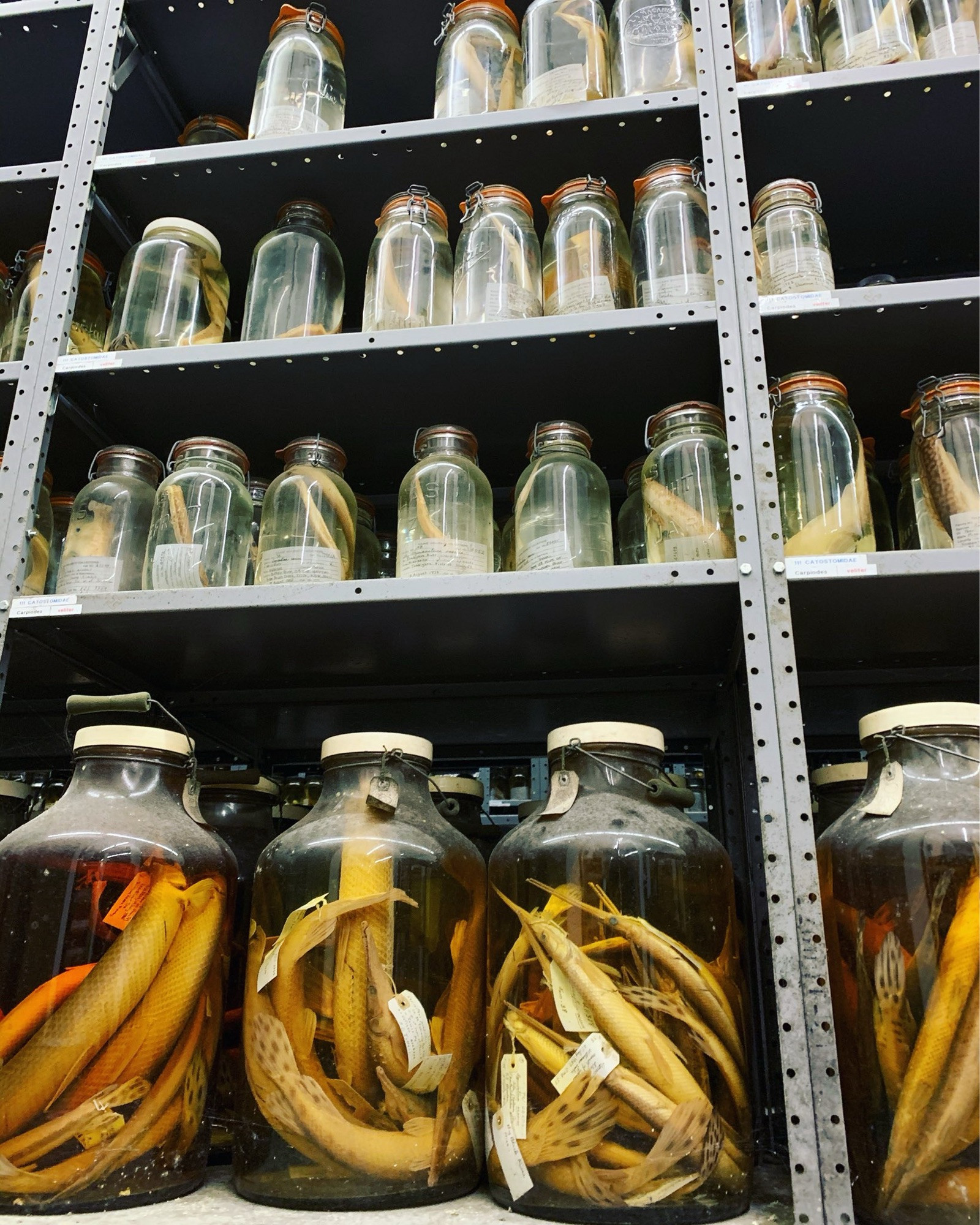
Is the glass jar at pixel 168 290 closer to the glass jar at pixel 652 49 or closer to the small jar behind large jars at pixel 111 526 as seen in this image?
the small jar behind large jars at pixel 111 526

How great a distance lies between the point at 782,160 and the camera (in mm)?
1279

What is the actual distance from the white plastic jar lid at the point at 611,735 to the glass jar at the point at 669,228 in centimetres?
61

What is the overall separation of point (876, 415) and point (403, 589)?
0.83 meters

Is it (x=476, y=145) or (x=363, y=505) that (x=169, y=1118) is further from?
(x=476, y=145)

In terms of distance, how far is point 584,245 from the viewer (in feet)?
4.15

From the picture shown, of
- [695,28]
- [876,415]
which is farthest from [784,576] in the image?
[695,28]

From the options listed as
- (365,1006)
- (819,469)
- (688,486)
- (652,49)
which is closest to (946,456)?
(819,469)

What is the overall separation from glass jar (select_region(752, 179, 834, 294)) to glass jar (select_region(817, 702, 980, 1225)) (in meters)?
0.62

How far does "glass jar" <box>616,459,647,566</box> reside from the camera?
1.34m

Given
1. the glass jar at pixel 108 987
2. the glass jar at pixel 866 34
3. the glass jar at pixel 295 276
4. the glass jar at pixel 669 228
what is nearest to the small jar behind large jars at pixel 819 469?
the glass jar at pixel 669 228

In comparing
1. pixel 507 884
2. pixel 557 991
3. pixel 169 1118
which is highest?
pixel 507 884

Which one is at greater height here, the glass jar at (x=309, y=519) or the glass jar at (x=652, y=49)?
the glass jar at (x=652, y=49)

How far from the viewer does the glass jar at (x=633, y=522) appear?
134 centimetres

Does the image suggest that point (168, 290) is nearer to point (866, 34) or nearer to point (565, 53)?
point (565, 53)
